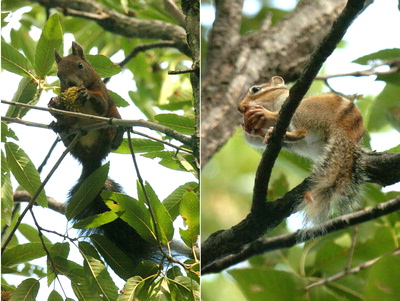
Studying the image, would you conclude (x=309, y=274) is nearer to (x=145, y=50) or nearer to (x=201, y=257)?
(x=201, y=257)

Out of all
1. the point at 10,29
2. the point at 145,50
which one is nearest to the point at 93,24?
the point at 145,50

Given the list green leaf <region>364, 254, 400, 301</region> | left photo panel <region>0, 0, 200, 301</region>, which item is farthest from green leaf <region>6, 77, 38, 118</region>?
green leaf <region>364, 254, 400, 301</region>

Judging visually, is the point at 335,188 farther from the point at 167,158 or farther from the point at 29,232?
the point at 29,232

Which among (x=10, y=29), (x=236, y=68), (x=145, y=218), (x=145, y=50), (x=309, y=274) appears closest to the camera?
(x=309, y=274)

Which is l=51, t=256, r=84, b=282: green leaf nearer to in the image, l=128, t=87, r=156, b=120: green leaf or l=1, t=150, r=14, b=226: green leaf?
l=1, t=150, r=14, b=226: green leaf

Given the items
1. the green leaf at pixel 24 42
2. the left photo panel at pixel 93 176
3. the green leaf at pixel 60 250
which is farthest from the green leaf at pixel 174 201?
the green leaf at pixel 24 42

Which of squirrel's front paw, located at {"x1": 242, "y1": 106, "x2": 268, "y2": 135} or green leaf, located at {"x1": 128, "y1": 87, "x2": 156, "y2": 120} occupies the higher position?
green leaf, located at {"x1": 128, "y1": 87, "x2": 156, "y2": 120}
